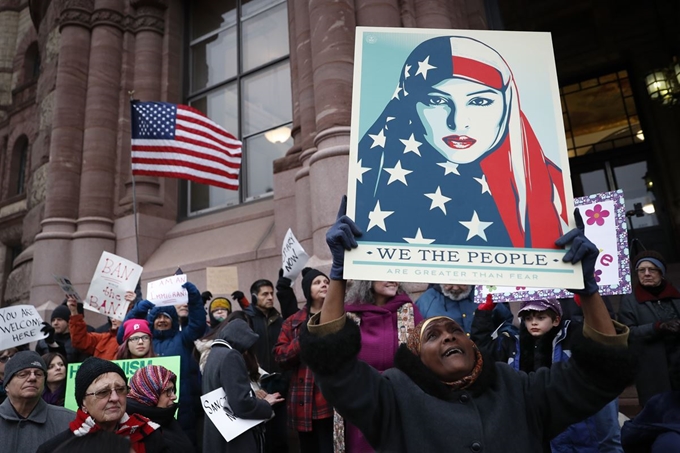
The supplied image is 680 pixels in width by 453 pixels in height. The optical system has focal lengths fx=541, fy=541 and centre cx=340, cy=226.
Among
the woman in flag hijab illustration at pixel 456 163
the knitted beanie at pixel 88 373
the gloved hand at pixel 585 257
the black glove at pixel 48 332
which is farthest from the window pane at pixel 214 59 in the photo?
the gloved hand at pixel 585 257

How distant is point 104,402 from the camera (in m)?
2.84

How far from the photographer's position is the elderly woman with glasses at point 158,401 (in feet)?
10.8

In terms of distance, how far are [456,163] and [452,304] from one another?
272 cm

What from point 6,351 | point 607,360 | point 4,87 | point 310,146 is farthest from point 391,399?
point 4,87

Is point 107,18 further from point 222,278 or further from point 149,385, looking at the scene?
point 149,385

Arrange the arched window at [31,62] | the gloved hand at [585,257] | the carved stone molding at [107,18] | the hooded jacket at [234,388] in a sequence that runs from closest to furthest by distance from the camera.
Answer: the gloved hand at [585,257]
the hooded jacket at [234,388]
the carved stone molding at [107,18]
the arched window at [31,62]

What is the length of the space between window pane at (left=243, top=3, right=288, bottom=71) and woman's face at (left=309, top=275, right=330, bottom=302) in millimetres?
8303

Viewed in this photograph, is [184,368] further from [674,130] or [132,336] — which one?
[674,130]

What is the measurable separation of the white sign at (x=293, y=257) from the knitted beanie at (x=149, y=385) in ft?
7.20

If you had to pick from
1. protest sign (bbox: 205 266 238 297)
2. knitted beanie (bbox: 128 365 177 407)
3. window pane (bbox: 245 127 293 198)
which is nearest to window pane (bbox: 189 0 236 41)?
window pane (bbox: 245 127 293 198)

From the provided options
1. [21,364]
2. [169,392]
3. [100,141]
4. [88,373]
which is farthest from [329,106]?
[100,141]

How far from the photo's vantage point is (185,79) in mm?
12953

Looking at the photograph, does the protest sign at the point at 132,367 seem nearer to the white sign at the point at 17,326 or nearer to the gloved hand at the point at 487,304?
the white sign at the point at 17,326

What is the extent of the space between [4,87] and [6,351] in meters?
20.1
